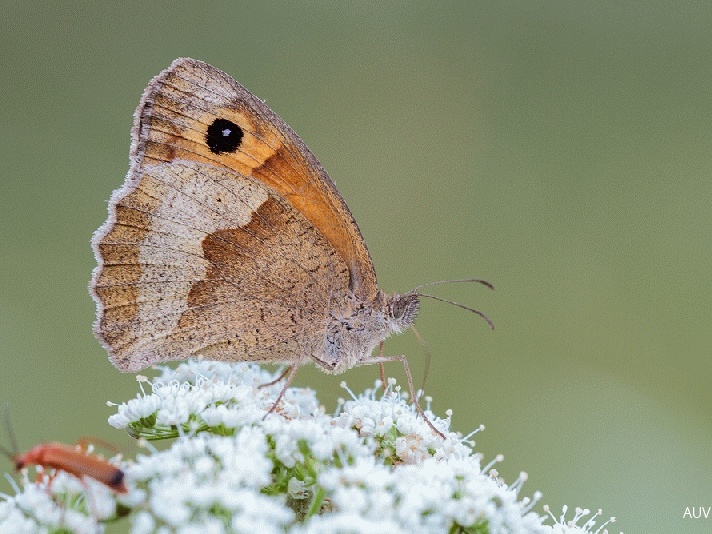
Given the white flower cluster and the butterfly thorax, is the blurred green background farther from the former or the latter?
the white flower cluster

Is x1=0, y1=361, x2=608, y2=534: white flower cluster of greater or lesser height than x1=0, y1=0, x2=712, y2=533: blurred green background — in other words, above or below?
below

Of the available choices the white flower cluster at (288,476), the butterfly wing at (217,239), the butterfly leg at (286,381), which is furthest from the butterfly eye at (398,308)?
the white flower cluster at (288,476)

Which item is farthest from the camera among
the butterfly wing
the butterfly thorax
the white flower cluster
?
the butterfly thorax

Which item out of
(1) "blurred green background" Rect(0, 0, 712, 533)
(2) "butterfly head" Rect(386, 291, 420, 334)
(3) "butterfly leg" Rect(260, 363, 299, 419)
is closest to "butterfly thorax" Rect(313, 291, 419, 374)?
(2) "butterfly head" Rect(386, 291, 420, 334)

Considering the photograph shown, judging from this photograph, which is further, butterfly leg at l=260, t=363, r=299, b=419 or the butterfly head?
the butterfly head

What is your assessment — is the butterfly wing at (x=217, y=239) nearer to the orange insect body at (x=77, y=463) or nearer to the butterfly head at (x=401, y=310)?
the butterfly head at (x=401, y=310)

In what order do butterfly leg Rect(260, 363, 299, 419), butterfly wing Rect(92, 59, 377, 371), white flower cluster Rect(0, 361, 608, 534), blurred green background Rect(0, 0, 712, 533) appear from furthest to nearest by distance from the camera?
blurred green background Rect(0, 0, 712, 533) → butterfly wing Rect(92, 59, 377, 371) → butterfly leg Rect(260, 363, 299, 419) → white flower cluster Rect(0, 361, 608, 534)
